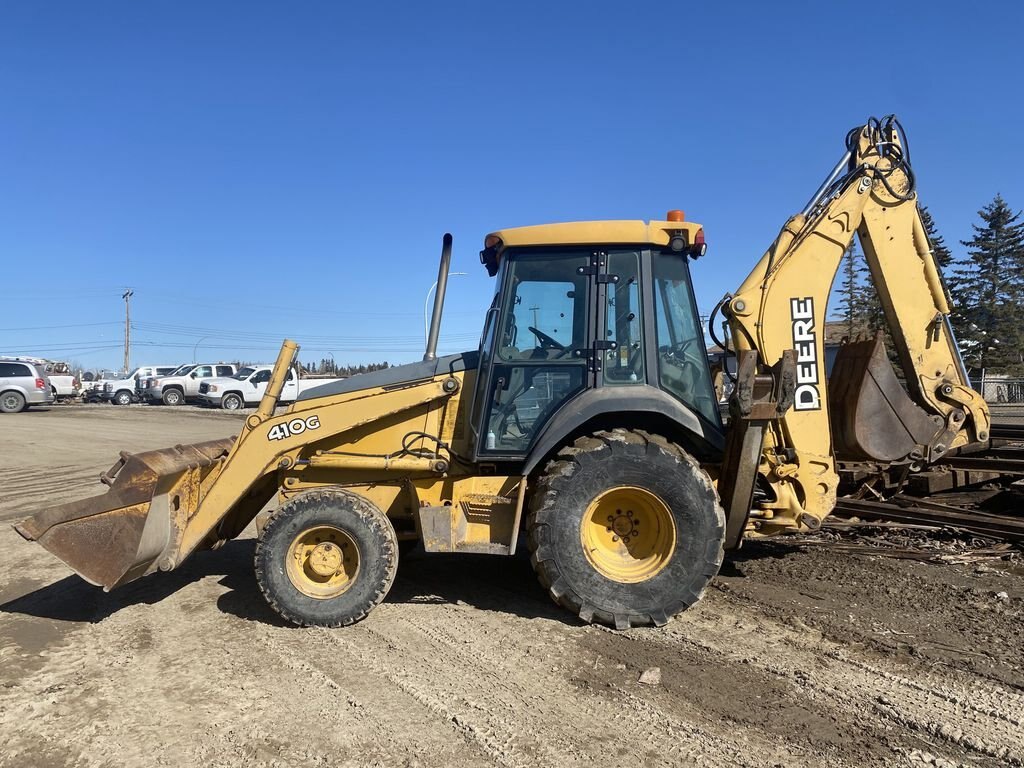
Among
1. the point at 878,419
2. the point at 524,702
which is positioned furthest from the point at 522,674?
the point at 878,419

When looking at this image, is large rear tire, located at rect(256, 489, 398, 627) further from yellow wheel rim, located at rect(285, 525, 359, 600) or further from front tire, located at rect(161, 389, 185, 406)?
front tire, located at rect(161, 389, 185, 406)

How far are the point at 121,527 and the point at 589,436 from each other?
292 centimetres

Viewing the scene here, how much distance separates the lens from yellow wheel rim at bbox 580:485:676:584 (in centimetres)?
430

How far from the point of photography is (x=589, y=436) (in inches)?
175

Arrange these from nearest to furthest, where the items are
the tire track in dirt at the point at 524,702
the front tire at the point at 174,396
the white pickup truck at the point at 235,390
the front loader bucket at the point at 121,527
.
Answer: the tire track in dirt at the point at 524,702 < the front loader bucket at the point at 121,527 < the white pickup truck at the point at 235,390 < the front tire at the point at 174,396

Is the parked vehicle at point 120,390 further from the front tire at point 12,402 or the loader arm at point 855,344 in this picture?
the loader arm at point 855,344

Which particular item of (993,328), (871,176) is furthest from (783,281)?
(993,328)

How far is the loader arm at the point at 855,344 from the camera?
459cm

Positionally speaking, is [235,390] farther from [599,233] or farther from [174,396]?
[599,233]

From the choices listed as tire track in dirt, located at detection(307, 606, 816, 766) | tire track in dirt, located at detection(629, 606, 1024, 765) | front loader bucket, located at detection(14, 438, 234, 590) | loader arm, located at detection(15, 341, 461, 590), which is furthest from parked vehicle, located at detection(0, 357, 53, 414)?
tire track in dirt, located at detection(629, 606, 1024, 765)

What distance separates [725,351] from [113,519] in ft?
13.6

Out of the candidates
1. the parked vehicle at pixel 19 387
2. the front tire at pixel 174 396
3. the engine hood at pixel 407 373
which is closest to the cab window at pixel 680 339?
the engine hood at pixel 407 373

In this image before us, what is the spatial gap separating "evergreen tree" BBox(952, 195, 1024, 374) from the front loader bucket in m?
37.7

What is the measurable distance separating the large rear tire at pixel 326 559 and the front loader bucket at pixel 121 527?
0.63 meters
